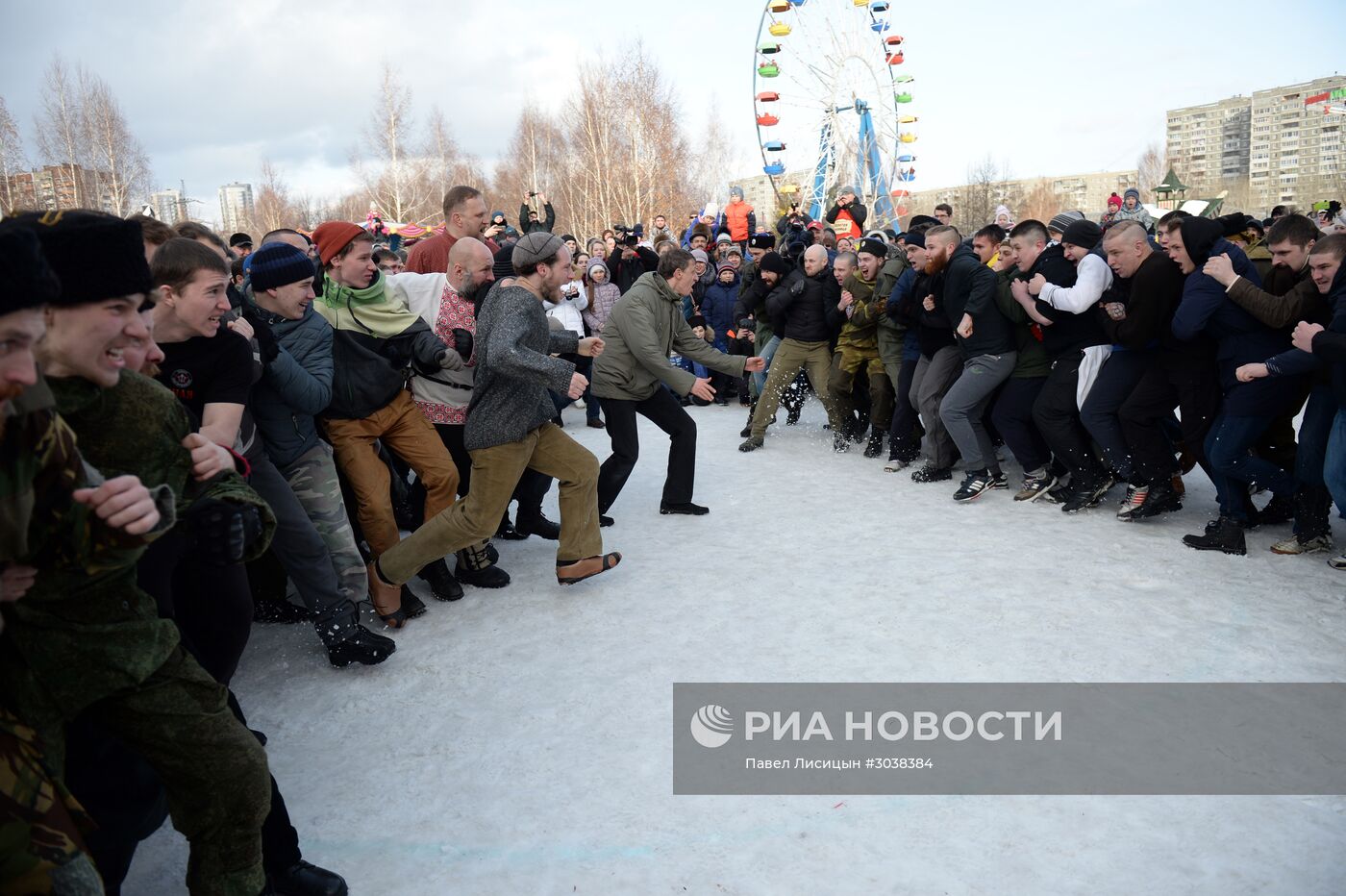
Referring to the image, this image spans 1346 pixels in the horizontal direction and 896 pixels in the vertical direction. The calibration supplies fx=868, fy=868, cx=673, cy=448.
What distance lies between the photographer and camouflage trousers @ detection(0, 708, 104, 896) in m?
1.34

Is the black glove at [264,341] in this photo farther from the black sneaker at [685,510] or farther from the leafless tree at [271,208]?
the leafless tree at [271,208]

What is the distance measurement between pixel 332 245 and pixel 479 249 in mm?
818

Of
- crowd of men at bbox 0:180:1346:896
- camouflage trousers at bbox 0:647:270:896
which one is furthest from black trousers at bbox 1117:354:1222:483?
camouflage trousers at bbox 0:647:270:896

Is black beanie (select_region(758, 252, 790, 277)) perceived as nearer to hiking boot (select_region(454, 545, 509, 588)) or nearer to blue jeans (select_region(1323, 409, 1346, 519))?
hiking boot (select_region(454, 545, 509, 588))

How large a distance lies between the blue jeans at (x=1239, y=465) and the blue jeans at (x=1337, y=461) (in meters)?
0.39

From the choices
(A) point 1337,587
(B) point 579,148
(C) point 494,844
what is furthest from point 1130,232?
(B) point 579,148

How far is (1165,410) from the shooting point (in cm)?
518

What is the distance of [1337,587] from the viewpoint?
4164 mm

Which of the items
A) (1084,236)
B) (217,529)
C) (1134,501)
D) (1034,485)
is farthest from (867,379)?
(217,529)

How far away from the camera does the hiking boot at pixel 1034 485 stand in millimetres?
5930

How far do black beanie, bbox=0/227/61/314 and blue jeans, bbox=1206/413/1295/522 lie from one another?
5234 mm

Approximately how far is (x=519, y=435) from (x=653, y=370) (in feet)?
5.39

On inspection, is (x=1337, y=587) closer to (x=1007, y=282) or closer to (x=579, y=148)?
(x=1007, y=282)

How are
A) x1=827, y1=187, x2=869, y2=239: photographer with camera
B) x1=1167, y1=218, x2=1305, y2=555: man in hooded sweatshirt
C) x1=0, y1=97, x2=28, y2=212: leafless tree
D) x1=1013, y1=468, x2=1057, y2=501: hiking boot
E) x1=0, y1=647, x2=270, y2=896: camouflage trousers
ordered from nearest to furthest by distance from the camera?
x1=0, y1=647, x2=270, y2=896: camouflage trousers
x1=1167, y1=218, x2=1305, y2=555: man in hooded sweatshirt
x1=1013, y1=468, x2=1057, y2=501: hiking boot
x1=827, y1=187, x2=869, y2=239: photographer with camera
x1=0, y1=97, x2=28, y2=212: leafless tree
